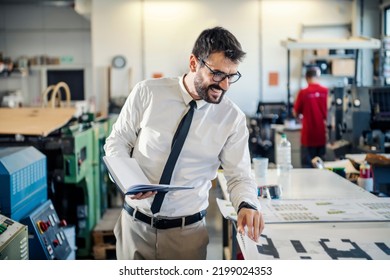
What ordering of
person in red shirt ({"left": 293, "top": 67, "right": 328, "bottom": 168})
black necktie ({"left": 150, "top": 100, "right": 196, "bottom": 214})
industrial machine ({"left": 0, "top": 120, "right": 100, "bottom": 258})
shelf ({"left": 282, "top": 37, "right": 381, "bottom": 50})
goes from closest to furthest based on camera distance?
black necktie ({"left": 150, "top": 100, "right": 196, "bottom": 214}) < industrial machine ({"left": 0, "top": 120, "right": 100, "bottom": 258}) < person in red shirt ({"left": 293, "top": 67, "right": 328, "bottom": 168}) < shelf ({"left": 282, "top": 37, "right": 381, "bottom": 50})

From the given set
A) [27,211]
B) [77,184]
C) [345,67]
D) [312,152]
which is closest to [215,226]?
[77,184]

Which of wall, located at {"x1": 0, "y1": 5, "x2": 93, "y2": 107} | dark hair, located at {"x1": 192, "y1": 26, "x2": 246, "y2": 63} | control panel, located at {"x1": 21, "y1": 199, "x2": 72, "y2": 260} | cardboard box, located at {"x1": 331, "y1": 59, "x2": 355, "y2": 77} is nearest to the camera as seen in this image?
dark hair, located at {"x1": 192, "y1": 26, "x2": 246, "y2": 63}

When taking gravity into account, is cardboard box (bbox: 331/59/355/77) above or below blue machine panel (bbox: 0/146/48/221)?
above

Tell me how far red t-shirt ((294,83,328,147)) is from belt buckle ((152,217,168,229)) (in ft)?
12.1

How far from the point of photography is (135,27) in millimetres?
7004

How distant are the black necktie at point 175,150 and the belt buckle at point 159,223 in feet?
0.22

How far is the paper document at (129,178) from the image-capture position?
1503 mm

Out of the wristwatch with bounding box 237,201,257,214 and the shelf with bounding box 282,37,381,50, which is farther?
the shelf with bounding box 282,37,381,50

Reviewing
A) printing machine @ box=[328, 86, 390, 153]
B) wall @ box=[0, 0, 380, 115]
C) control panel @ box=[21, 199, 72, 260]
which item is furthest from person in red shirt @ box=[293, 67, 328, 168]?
control panel @ box=[21, 199, 72, 260]

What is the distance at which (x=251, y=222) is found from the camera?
1613mm

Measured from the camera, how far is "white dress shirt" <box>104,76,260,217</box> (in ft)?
6.20

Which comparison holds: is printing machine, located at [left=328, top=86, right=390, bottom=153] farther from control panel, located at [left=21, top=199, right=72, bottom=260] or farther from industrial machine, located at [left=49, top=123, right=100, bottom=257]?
control panel, located at [left=21, top=199, right=72, bottom=260]

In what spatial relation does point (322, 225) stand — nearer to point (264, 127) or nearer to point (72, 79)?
point (264, 127)
